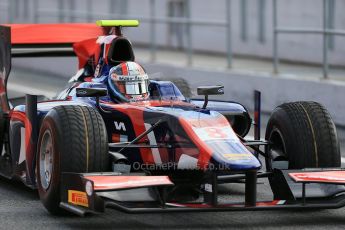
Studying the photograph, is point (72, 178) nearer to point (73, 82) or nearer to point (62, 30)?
point (73, 82)

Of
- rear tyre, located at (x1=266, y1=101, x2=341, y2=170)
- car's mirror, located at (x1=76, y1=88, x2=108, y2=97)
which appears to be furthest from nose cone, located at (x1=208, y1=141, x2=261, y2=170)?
car's mirror, located at (x1=76, y1=88, x2=108, y2=97)

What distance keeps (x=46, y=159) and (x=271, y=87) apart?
31.0ft

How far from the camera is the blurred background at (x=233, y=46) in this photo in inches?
728

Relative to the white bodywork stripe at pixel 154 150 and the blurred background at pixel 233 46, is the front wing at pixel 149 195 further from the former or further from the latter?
the blurred background at pixel 233 46

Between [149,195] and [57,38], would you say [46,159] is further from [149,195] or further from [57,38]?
[57,38]

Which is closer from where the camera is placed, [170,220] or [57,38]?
[170,220]

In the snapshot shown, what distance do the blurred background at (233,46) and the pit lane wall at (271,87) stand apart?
0.01 m

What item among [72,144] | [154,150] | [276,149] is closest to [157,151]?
[154,150]

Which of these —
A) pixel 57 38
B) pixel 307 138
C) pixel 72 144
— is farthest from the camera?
pixel 57 38

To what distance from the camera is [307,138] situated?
1012 centimetres

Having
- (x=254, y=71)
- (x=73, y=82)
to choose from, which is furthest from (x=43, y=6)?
(x=73, y=82)

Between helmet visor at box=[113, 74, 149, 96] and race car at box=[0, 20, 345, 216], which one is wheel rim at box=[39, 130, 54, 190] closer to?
race car at box=[0, 20, 345, 216]

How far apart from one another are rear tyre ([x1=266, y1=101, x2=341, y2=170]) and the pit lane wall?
6265 millimetres

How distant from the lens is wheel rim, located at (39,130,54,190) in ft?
32.7
